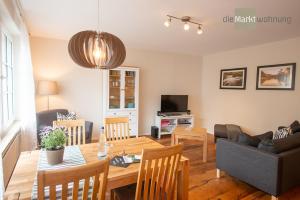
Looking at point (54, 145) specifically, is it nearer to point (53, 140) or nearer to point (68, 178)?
point (53, 140)

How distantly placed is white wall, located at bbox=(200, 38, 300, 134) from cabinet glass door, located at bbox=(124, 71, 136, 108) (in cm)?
237

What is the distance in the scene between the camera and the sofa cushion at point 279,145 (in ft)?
→ 7.00

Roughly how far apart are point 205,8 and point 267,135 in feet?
7.70

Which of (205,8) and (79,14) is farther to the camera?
(79,14)

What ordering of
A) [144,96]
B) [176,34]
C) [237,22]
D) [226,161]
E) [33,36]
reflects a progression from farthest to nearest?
[144,96]
[33,36]
[176,34]
[237,22]
[226,161]

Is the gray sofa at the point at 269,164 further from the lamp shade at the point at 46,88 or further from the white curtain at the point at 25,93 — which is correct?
the lamp shade at the point at 46,88

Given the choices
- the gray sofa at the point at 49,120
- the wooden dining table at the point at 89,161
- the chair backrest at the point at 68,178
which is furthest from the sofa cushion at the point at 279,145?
the gray sofa at the point at 49,120

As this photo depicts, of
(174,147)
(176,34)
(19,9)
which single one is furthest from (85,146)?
(176,34)

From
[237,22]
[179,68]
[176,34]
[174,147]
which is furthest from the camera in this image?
[179,68]

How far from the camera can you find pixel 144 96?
16.5 ft

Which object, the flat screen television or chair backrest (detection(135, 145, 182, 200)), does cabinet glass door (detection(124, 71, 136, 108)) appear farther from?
chair backrest (detection(135, 145, 182, 200))

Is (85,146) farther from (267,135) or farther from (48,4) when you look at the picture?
(267,135)

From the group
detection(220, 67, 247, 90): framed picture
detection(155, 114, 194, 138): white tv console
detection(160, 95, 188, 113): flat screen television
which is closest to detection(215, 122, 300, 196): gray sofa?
detection(220, 67, 247, 90): framed picture

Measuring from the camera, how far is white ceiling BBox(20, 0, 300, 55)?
2307 millimetres
